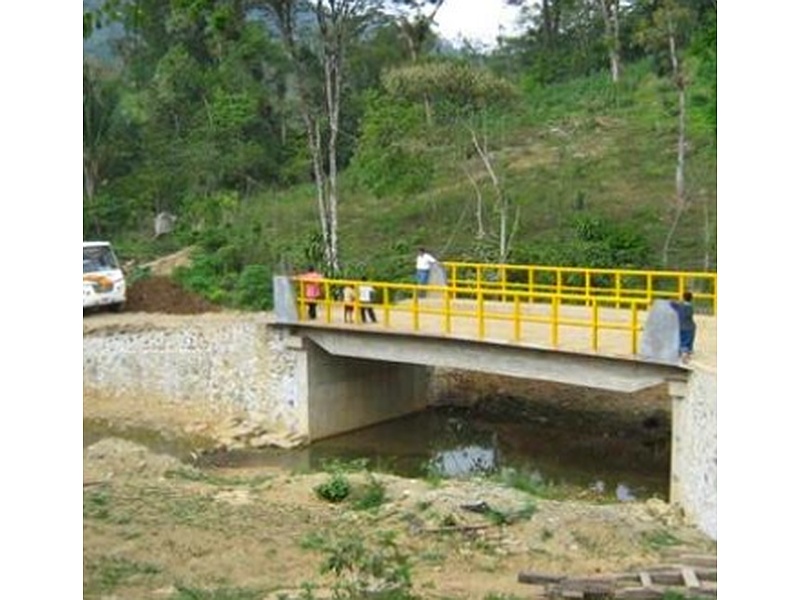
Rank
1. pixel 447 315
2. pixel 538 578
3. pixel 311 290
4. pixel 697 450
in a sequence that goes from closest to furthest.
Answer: pixel 538 578, pixel 697 450, pixel 447 315, pixel 311 290

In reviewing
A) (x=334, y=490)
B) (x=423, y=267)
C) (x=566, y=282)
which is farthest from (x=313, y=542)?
(x=566, y=282)

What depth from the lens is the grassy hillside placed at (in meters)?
22.0

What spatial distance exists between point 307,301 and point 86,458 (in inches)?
155

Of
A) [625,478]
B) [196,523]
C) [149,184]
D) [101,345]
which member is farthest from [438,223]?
[196,523]

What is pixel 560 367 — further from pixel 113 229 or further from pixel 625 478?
pixel 113 229

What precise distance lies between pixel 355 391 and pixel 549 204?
10875 millimetres

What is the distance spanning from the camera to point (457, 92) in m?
23.0

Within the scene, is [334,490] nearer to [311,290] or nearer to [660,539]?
[660,539]

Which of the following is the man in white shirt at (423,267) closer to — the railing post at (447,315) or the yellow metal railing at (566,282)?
the yellow metal railing at (566,282)

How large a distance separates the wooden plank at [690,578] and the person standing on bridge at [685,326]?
12.5 feet

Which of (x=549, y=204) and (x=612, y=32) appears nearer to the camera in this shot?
(x=549, y=204)

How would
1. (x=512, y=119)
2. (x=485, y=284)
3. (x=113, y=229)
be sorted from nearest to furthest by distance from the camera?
(x=485, y=284) < (x=113, y=229) < (x=512, y=119)

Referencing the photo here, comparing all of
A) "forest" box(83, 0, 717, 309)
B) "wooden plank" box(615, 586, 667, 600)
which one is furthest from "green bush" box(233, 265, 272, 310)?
"wooden plank" box(615, 586, 667, 600)

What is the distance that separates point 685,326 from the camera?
Answer: 38.9 feet
